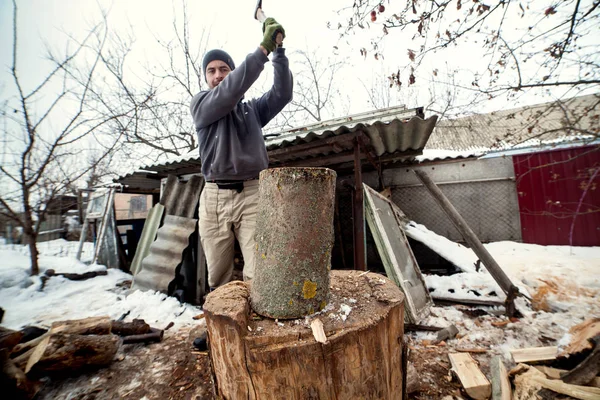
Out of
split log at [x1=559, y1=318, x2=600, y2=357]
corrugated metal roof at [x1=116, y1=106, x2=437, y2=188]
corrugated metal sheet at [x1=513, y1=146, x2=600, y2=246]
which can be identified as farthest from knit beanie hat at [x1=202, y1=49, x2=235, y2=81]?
corrugated metal sheet at [x1=513, y1=146, x2=600, y2=246]

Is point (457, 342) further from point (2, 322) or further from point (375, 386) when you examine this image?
point (2, 322)

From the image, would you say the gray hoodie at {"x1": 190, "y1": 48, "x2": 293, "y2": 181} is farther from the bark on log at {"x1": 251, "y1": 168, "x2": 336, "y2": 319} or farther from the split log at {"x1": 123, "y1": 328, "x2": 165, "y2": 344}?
the split log at {"x1": 123, "y1": 328, "x2": 165, "y2": 344}

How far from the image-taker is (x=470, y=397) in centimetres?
178

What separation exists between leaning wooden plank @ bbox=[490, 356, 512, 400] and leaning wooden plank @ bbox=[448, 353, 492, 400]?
0.15ft

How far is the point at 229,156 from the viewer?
2205 millimetres

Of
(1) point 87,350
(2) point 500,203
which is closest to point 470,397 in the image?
(1) point 87,350

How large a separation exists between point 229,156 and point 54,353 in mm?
2205

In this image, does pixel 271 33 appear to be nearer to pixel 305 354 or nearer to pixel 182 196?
pixel 305 354

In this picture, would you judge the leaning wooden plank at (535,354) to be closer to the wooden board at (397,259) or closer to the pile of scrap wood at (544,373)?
the pile of scrap wood at (544,373)

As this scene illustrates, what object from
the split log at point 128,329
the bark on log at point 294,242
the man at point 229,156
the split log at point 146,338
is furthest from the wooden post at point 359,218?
the split log at point 128,329

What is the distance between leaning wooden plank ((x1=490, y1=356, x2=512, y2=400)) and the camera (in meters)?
1.65

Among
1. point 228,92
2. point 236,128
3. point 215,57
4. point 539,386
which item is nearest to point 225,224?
point 236,128

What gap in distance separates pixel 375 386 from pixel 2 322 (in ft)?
15.4

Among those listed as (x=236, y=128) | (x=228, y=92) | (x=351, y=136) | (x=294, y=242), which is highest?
(x=351, y=136)
